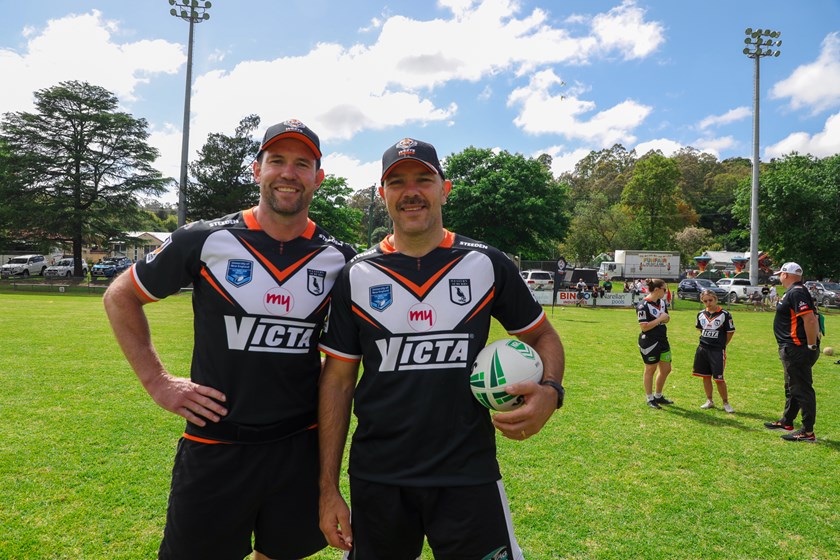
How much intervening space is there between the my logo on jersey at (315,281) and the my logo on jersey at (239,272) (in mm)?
308

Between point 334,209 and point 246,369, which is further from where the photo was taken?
point 334,209

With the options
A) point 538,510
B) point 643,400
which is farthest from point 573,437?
point 643,400

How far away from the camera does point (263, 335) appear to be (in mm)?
2652

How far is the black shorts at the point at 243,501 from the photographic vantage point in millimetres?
2541

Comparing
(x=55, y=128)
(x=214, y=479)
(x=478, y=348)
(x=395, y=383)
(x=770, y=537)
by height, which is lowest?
(x=770, y=537)

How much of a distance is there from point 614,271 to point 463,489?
58730mm

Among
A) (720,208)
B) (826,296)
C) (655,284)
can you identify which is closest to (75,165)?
(655,284)

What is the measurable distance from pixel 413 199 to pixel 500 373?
99 cm

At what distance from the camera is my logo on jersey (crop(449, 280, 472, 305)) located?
2506mm

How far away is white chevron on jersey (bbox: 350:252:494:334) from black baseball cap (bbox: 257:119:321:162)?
839 mm

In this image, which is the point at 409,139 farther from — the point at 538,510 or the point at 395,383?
the point at 538,510

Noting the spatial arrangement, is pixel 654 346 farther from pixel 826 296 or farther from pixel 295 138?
pixel 826 296

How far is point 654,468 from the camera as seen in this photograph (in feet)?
19.9

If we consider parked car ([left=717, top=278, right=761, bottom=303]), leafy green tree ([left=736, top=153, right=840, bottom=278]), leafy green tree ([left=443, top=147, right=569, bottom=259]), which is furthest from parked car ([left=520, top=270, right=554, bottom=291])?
leafy green tree ([left=736, top=153, right=840, bottom=278])
